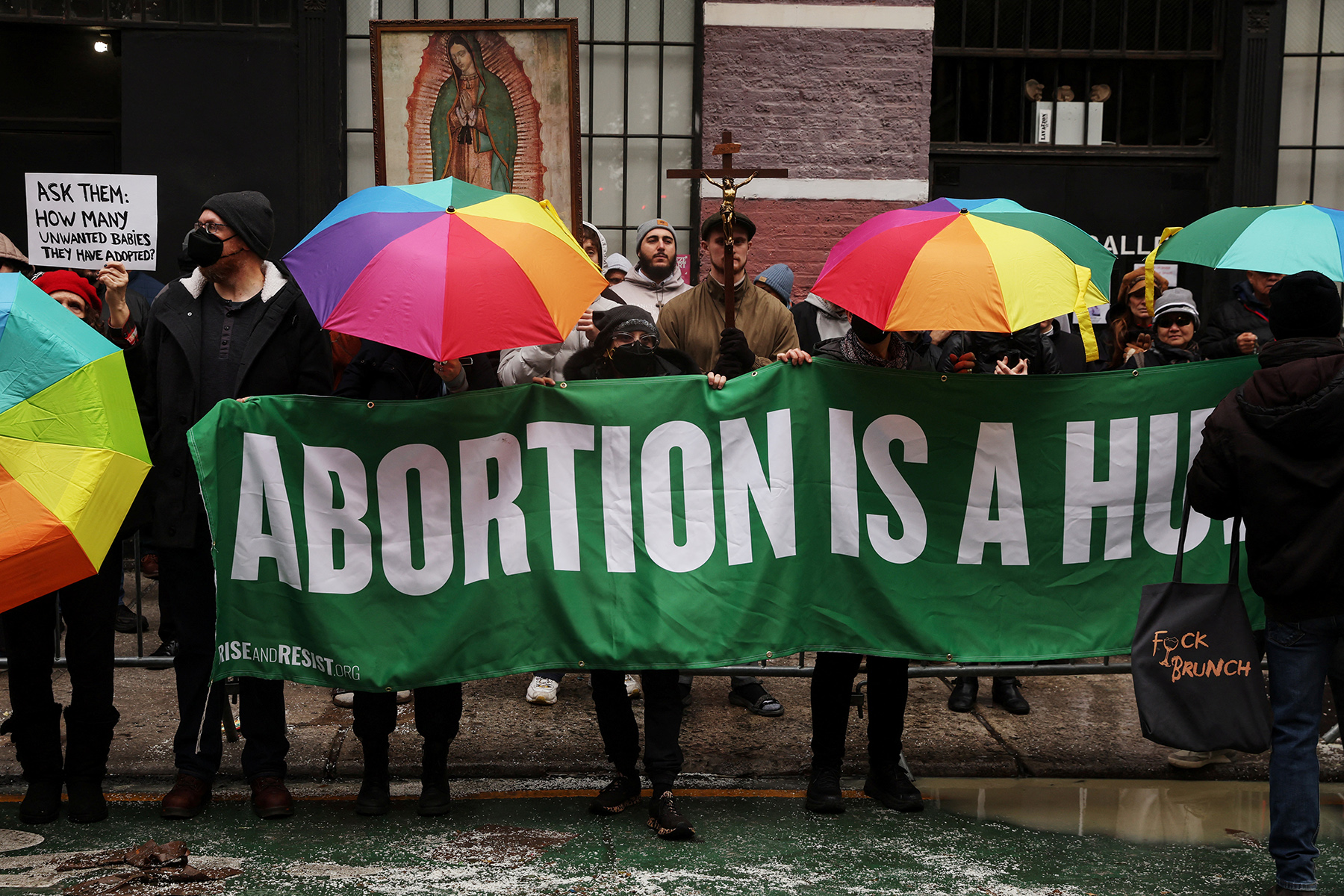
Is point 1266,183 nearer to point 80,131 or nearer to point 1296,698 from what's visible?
point 1296,698

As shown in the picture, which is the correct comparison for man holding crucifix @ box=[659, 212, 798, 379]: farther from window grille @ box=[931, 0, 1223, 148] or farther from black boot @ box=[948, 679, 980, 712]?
window grille @ box=[931, 0, 1223, 148]

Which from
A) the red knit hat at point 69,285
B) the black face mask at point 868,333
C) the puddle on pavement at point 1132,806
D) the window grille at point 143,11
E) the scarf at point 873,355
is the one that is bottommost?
the puddle on pavement at point 1132,806

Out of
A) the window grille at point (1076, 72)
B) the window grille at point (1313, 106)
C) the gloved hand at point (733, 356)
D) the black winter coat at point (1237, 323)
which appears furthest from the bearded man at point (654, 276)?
the window grille at point (1313, 106)

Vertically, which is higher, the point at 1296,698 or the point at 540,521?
the point at 540,521

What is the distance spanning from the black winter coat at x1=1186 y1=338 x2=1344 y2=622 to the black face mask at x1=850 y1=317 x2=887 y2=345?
1.37m

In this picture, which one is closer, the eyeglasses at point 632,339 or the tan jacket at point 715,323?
the eyeglasses at point 632,339

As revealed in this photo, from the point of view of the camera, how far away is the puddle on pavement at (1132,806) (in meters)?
5.11

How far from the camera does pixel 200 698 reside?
521 centimetres

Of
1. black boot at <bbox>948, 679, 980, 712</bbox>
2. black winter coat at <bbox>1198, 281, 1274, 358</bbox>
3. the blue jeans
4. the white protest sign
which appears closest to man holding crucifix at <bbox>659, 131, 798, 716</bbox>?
black boot at <bbox>948, 679, 980, 712</bbox>

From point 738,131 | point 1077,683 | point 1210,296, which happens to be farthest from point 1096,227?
point 1077,683

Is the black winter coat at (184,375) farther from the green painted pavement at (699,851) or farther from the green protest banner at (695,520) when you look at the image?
the green painted pavement at (699,851)

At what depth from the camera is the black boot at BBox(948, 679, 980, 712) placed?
6594 millimetres

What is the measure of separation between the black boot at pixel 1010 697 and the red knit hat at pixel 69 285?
4.79 m

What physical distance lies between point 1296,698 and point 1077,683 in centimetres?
285
